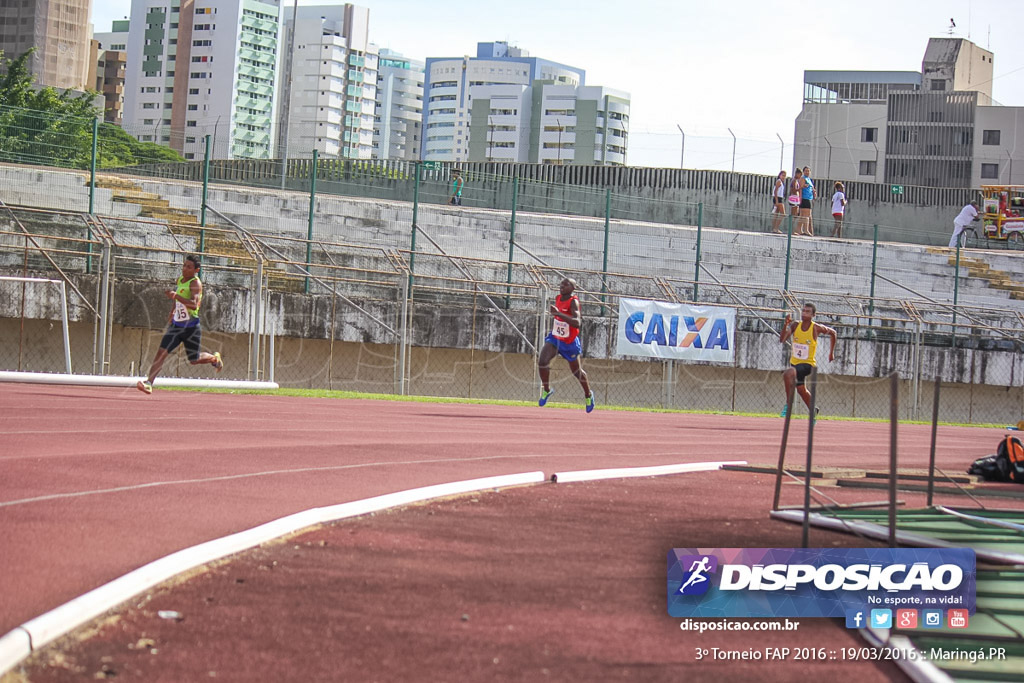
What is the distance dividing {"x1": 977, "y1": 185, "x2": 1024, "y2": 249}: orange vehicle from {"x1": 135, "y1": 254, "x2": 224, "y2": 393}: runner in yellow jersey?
30.1m

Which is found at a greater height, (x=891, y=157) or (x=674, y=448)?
(x=891, y=157)

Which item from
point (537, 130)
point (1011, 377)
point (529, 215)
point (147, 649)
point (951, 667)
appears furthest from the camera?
point (537, 130)

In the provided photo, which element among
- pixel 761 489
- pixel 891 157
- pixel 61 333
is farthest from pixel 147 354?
pixel 891 157

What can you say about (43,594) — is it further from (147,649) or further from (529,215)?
(529,215)

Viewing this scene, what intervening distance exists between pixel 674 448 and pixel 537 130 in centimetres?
14586

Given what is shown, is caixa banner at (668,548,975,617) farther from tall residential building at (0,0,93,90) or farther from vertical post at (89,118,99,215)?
tall residential building at (0,0,93,90)

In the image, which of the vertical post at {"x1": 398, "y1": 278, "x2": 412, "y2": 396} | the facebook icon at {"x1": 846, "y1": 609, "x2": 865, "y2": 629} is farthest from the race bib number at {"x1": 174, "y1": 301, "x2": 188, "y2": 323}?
the facebook icon at {"x1": 846, "y1": 609, "x2": 865, "y2": 629}

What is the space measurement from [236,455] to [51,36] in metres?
91.4

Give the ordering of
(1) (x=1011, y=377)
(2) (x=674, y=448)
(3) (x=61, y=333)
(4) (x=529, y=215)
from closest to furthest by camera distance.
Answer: (2) (x=674, y=448) → (3) (x=61, y=333) → (1) (x=1011, y=377) → (4) (x=529, y=215)

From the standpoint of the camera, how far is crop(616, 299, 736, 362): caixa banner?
2386 centimetres

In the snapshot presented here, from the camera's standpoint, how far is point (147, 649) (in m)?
4.25

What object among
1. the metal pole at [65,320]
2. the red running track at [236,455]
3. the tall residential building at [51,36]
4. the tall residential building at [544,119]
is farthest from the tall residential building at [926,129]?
the red running track at [236,455]

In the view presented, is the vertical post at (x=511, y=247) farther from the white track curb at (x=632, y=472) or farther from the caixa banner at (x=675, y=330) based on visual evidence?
the white track curb at (x=632, y=472)

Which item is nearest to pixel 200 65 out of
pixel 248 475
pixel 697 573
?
pixel 248 475
